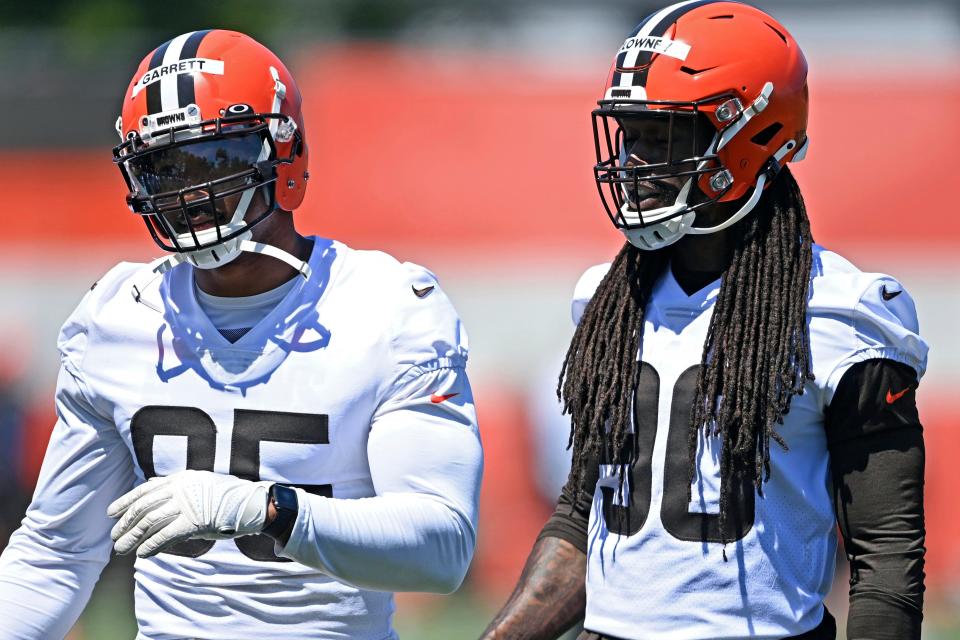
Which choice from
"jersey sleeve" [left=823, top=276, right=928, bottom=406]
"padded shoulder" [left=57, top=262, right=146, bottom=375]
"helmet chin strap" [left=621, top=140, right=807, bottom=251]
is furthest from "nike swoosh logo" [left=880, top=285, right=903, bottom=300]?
"padded shoulder" [left=57, top=262, right=146, bottom=375]

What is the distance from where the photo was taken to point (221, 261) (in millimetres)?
2688

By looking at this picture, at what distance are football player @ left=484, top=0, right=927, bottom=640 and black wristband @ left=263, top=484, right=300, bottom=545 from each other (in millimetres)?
550

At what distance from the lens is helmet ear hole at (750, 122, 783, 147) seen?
8.72 ft

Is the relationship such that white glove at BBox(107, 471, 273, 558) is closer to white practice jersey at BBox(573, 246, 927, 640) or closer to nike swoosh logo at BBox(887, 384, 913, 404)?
white practice jersey at BBox(573, 246, 927, 640)

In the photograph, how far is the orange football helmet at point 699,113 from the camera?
259cm

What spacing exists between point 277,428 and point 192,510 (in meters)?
0.35

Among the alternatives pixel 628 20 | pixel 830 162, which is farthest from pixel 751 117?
pixel 628 20

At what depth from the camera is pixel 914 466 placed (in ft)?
7.85

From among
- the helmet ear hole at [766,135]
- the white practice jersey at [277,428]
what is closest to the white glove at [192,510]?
the white practice jersey at [277,428]

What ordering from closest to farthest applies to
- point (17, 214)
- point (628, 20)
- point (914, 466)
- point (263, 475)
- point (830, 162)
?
point (914, 466)
point (263, 475)
point (830, 162)
point (17, 214)
point (628, 20)

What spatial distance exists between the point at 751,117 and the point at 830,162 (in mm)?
9221

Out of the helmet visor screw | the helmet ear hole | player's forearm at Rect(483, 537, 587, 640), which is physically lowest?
player's forearm at Rect(483, 537, 587, 640)

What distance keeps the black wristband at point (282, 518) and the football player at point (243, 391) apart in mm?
70

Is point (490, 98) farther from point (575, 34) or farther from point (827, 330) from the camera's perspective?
point (827, 330)
